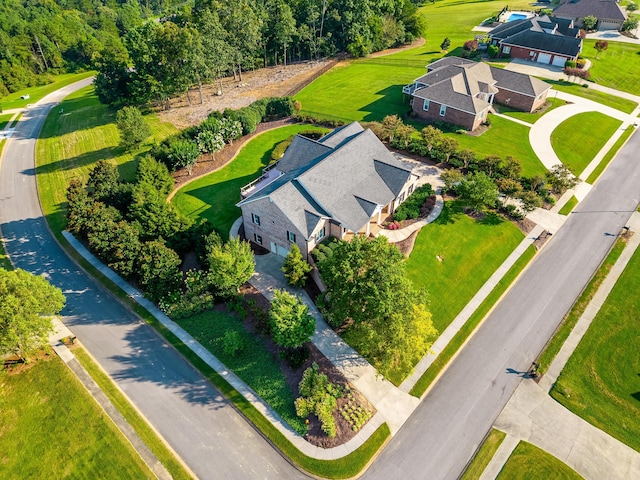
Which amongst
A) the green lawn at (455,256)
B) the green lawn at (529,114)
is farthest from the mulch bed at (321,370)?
the green lawn at (529,114)

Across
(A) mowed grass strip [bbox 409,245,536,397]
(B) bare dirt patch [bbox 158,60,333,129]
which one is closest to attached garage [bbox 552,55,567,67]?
(B) bare dirt patch [bbox 158,60,333,129]

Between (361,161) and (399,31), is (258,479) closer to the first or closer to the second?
(361,161)

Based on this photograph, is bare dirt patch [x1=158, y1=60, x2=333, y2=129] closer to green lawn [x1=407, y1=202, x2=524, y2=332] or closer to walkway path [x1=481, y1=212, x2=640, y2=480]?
green lawn [x1=407, y1=202, x2=524, y2=332]

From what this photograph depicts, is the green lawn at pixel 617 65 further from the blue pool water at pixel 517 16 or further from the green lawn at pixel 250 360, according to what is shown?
the green lawn at pixel 250 360

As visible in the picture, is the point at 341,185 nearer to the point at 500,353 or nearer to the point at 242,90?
the point at 500,353

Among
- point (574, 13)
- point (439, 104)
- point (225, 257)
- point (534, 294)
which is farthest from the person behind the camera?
point (574, 13)

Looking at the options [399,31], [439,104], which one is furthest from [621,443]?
[399,31]

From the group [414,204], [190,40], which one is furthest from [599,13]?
[190,40]
